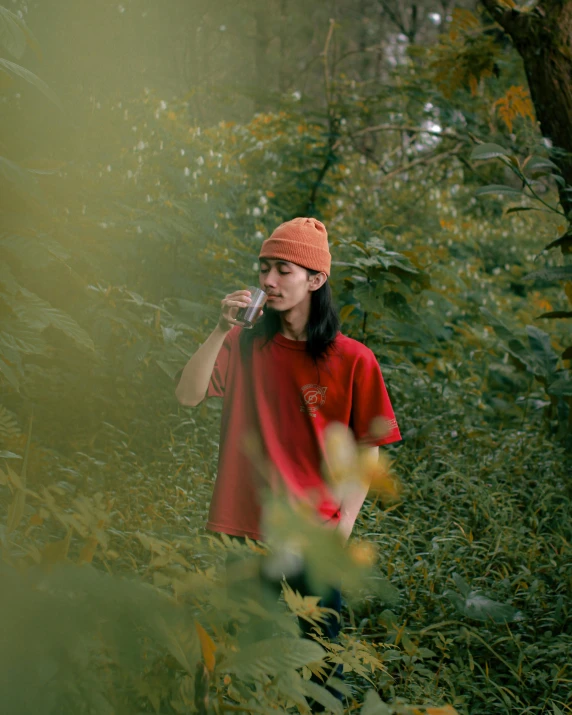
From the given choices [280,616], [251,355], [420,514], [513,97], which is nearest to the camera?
[280,616]

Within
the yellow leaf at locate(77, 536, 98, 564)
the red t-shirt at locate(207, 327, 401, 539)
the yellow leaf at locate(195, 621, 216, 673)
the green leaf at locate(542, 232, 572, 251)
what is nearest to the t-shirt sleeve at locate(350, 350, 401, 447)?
the red t-shirt at locate(207, 327, 401, 539)

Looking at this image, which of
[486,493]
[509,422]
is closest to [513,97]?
[509,422]

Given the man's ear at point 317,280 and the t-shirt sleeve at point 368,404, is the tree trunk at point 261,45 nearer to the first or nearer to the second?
the man's ear at point 317,280

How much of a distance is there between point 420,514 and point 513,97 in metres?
2.42

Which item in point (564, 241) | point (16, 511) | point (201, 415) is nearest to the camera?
point (16, 511)

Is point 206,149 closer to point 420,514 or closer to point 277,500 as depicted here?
point 420,514

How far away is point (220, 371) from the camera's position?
218 centimetres

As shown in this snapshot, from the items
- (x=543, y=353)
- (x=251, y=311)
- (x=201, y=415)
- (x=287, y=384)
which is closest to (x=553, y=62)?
(x=543, y=353)

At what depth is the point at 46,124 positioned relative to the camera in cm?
308

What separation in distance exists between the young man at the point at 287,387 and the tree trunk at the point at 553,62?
8.44 feet

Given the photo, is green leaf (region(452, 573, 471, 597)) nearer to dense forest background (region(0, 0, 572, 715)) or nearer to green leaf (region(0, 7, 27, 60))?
dense forest background (region(0, 0, 572, 715))

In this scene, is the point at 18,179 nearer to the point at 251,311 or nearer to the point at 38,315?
the point at 38,315

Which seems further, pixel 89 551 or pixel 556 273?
pixel 556 273

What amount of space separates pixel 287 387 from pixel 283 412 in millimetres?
71
